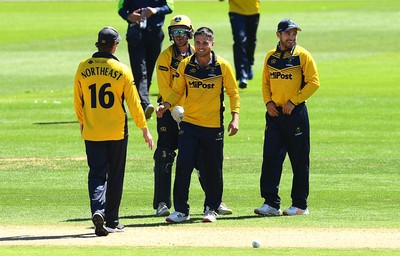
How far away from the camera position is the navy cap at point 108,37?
41.5 feet

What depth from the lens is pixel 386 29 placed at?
43.0 m

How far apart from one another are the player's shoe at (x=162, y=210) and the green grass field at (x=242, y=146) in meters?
0.23

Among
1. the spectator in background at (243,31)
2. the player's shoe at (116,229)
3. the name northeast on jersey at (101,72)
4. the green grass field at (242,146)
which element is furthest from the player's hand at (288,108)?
the spectator in background at (243,31)

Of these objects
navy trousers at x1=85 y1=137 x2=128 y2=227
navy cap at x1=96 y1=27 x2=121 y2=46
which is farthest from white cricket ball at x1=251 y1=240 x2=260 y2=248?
navy cap at x1=96 y1=27 x2=121 y2=46

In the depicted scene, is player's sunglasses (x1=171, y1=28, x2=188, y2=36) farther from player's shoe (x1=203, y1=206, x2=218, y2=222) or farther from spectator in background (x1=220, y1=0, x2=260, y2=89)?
spectator in background (x1=220, y1=0, x2=260, y2=89)

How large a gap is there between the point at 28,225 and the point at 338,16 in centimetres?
3750

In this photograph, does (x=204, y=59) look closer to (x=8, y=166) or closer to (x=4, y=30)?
(x=8, y=166)

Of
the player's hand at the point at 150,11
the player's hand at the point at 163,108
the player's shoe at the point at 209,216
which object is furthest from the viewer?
the player's hand at the point at 150,11

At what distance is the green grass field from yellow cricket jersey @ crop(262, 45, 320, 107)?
1380 mm

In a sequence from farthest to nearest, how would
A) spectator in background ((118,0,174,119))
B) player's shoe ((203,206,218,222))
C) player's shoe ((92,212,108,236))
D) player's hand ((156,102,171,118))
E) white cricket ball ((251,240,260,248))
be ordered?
1. spectator in background ((118,0,174,119))
2. player's hand ((156,102,171,118))
3. player's shoe ((203,206,218,222))
4. player's shoe ((92,212,108,236))
5. white cricket ball ((251,240,260,248))

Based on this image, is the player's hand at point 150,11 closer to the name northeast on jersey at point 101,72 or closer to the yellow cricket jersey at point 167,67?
the yellow cricket jersey at point 167,67

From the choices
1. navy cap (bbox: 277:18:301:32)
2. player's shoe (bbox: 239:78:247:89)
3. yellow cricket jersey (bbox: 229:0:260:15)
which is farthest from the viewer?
yellow cricket jersey (bbox: 229:0:260:15)

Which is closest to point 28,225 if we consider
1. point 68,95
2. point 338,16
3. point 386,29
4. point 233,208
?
point 233,208

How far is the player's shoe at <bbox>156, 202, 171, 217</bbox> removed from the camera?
46.1 feet
